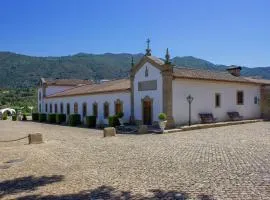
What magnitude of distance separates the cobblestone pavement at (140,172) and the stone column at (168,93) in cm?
860

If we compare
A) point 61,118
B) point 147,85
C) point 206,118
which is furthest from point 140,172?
point 61,118

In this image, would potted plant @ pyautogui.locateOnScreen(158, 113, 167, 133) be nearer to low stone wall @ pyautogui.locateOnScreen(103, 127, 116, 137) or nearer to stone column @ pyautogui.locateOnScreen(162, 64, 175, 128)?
stone column @ pyautogui.locateOnScreen(162, 64, 175, 128)

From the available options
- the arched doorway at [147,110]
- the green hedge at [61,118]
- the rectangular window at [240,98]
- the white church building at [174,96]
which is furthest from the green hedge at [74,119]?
the rectangular window at [240,98]

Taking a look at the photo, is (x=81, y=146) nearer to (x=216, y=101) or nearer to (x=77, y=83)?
(x=216, y=101)

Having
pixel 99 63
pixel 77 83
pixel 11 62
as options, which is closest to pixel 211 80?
pixel 77 83

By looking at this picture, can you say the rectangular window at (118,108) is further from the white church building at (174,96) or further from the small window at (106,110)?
the small window at (106,110)

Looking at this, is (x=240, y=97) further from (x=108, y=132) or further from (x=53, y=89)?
(x=53, y=89)

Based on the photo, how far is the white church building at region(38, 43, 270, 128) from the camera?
23.4m

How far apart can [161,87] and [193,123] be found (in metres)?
3.91

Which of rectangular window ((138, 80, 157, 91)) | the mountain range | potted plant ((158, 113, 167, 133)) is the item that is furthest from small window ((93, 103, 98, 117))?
the mountain range

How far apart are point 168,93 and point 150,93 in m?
2.16

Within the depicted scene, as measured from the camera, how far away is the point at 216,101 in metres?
26.8

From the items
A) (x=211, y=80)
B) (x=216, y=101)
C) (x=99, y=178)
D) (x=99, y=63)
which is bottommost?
(x=99, y=178)

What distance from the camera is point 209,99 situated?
1026 inches
